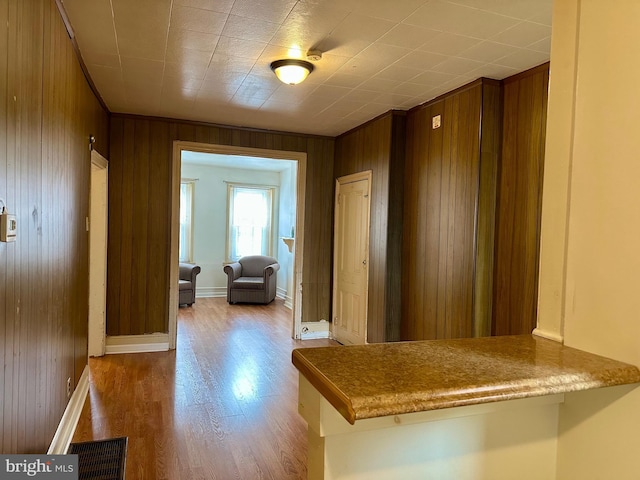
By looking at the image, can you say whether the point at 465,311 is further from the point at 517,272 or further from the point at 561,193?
the point at 561,193

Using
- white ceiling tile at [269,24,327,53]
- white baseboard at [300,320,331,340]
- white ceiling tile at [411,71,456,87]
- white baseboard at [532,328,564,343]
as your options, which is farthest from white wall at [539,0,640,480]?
white baseboard at [300,320,331,340]

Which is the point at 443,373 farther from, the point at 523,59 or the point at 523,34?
the point at 523,59

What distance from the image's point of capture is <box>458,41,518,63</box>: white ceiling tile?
2689 mm

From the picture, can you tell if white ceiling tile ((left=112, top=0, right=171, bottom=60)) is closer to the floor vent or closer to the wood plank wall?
the wood plank wall

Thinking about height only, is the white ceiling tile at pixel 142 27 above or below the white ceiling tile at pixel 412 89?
Answer: below

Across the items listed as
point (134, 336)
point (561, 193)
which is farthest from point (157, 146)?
point (561, 193)

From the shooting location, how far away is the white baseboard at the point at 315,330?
17.9 ft

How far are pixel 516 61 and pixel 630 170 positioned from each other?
214 cm

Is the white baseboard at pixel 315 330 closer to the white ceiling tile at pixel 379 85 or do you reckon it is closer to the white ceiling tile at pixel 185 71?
the white ceiling tile at pixel 379 85

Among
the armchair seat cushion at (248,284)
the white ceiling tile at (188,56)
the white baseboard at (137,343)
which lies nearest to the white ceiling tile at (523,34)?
the white ceiling tile at (188,56)

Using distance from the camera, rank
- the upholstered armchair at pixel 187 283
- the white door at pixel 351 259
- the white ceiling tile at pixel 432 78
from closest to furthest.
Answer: the white ceiling tile at pixel 432 78 → the white door at pixel 351 259 → the upholstered armchair at pixel 187 283

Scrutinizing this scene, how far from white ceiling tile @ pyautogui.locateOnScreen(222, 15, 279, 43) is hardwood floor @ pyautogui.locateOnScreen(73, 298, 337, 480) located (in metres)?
2.59

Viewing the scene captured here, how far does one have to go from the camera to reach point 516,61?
9.55 ft

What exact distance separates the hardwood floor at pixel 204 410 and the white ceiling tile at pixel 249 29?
2.59 m
